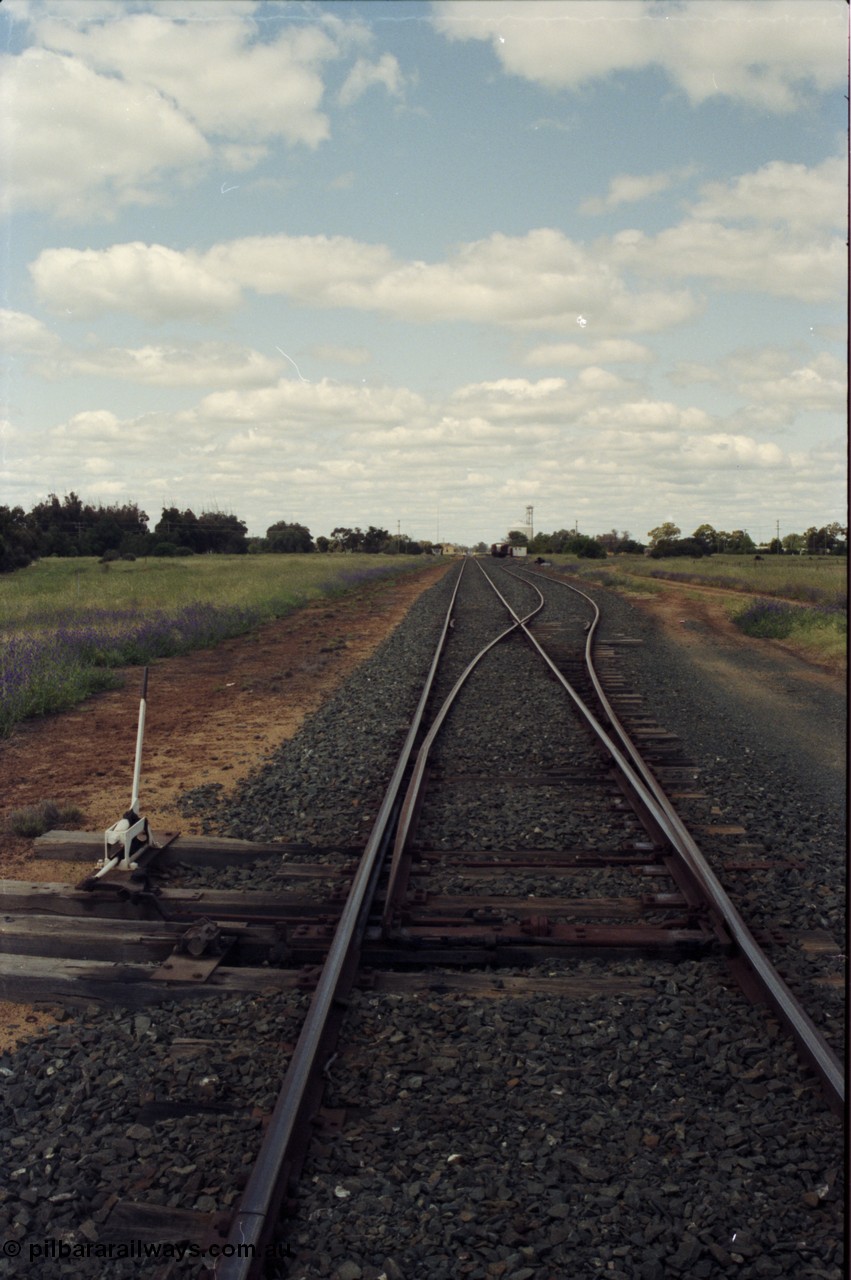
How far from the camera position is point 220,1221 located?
2.48 meters

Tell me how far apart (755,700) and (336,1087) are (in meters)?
9.40

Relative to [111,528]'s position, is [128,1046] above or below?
below

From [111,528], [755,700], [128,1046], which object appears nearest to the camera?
[128,1046]

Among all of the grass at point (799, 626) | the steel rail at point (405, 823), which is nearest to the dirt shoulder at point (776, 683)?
the grass at point (799, 626)

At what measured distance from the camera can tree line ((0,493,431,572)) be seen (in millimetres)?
45594

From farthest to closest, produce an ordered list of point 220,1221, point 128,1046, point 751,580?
point 751,580 < point 128,1046 < point 220,1221

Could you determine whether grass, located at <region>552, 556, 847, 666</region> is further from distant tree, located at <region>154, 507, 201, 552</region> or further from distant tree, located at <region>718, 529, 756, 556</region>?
distant tree, located at <region>154, 507, 201, 552</region>

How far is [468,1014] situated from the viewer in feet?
11.8

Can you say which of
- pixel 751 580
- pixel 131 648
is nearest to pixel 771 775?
pixel 131 648

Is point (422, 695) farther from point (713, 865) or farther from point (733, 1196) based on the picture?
point (733, 1196)

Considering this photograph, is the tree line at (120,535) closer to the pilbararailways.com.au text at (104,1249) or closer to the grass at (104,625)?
the grass at (104,625)

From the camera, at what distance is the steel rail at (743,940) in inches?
123

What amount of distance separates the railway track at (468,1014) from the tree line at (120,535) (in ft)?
130

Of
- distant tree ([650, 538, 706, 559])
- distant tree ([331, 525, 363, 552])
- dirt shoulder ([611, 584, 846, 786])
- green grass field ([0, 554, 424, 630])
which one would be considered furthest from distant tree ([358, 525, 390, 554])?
dirt shoulder ([611, 584, 846, 786])
